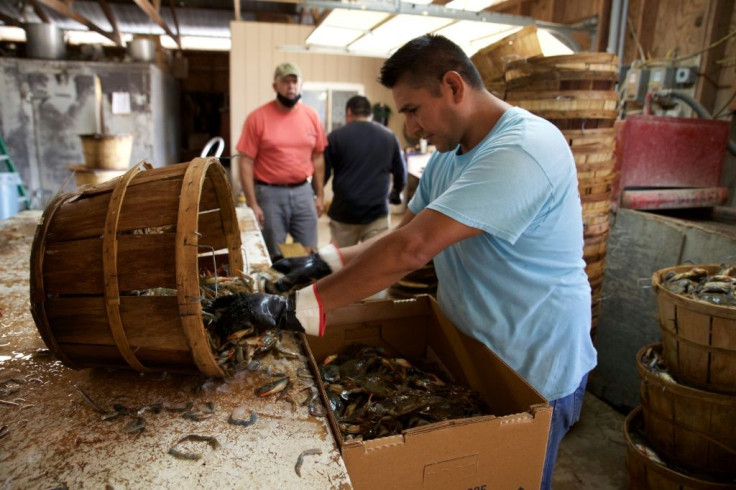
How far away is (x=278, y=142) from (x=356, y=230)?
116 centimetres

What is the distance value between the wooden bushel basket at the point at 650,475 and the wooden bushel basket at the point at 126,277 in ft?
8.01

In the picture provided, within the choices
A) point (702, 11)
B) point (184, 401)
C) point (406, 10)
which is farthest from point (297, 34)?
point (184, 401)

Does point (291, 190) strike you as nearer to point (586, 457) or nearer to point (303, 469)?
point (586, 457)

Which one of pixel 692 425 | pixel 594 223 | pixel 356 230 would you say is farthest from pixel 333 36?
pixel 692 425

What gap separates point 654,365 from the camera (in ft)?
9.09

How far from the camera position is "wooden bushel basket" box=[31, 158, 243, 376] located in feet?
4.46

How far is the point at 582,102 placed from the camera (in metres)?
2.88

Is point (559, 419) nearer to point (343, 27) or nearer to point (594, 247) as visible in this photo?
Answer: point (594, 247)

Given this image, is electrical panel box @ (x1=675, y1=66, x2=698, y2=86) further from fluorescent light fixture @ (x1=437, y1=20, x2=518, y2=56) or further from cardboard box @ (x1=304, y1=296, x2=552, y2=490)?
cardboard box @ (x1=304, y1=296, x2=552, y2=490)

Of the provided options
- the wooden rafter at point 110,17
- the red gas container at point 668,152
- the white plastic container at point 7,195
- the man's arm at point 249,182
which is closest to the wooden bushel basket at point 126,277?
the man's arm at point 249,182

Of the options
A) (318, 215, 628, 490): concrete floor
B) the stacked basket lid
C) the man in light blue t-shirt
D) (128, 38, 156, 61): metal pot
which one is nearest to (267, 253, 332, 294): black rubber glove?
the man in light blue t-shirt

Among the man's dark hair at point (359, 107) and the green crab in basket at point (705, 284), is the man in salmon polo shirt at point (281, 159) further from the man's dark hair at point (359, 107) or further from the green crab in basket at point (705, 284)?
the green crab in basket at point (705, 284)

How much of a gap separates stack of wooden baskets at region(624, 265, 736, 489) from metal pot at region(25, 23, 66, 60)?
9.23 metres

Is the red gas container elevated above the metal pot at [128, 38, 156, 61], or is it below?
below
